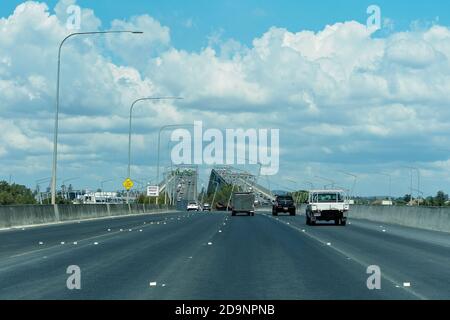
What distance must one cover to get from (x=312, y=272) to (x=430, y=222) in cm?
2798

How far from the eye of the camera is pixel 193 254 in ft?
84.3

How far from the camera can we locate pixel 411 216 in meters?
51.4

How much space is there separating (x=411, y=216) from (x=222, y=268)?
32.4m

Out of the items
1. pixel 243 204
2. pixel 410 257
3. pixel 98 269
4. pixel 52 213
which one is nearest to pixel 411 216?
pixel 52 213

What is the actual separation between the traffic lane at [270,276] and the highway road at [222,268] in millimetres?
18

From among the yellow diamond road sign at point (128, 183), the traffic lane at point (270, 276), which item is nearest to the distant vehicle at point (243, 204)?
the yellow diamond road sign at point (128, 183)

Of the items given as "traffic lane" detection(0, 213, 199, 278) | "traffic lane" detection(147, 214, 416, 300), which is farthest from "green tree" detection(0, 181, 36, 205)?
"traffic lane" detection(147, 214, 416, 300)

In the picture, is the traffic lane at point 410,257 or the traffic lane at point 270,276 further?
the traffic lane at point 410,257

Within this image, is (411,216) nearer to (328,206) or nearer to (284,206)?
(328,206)

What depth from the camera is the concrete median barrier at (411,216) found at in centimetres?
4412

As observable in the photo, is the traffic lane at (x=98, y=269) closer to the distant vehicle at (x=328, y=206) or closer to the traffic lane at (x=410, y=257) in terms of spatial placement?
the traffic lane at (x=410, y=257)
